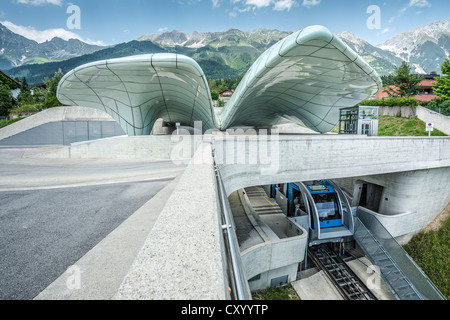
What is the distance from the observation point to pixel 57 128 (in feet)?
87.1

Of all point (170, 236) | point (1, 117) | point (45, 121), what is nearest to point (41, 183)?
point (170, 236)

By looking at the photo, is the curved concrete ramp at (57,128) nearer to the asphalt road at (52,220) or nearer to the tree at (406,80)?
the asphalt road at (52,220)

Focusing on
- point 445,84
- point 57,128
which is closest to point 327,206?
point 445,84

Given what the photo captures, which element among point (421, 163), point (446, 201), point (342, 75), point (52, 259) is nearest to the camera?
point (52, 259)

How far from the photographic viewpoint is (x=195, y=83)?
45.6 ft

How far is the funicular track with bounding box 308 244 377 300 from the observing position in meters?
10.5

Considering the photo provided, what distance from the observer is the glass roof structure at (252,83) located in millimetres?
11203

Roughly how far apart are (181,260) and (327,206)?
13.5 meters

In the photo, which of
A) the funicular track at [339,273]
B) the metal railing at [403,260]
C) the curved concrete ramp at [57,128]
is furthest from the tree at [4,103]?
the metal railing at [403,260]

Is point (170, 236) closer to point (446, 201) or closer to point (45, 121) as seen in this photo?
point (446, 201)

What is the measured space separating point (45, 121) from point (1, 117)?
1084 centimetres

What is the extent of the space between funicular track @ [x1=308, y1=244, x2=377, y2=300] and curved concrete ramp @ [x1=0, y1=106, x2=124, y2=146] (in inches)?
1102

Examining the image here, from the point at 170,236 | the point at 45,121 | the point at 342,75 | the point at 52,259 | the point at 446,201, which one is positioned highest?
the point at 342,75

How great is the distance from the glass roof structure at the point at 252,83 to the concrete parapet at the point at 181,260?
10.4 meters
